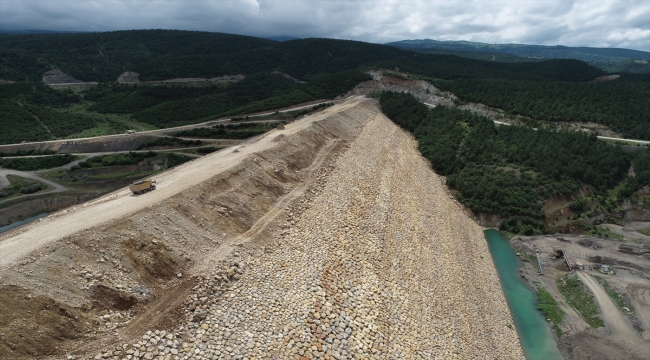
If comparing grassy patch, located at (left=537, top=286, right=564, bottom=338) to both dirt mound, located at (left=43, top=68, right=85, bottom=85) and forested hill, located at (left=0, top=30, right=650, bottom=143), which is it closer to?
forested hill, located at (left=0, top=30, right=650, bottom=143)

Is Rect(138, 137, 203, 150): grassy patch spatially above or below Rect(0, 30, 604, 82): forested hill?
below

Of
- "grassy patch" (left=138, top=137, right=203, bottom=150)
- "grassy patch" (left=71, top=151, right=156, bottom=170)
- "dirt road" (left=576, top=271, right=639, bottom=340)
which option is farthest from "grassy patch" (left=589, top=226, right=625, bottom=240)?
"grassy patch" (left=71, top=151, right=156, bottom=170)

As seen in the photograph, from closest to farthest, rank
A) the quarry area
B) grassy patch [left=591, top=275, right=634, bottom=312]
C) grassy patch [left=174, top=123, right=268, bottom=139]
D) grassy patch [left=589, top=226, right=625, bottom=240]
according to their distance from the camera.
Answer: the quarry area < grassy patch [left=591, top=275, right=634, bottom=312] < grassy patch [left=589, top=226, right=625, bottom=240] < grassy patch [left=174, top=123, right=268, bottom=139]

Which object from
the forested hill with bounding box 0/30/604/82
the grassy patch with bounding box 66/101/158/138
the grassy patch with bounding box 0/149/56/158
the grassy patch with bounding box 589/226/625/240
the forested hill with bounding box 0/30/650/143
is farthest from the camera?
the forested hill with bounding box 0/30/604/82

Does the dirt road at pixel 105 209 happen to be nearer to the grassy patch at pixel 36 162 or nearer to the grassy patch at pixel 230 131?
the grassy patch at pixel 230 131

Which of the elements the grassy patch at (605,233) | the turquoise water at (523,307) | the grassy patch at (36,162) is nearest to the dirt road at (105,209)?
the turquoise water at (523,307)

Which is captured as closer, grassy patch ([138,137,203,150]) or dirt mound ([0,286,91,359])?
dirt mound ([0,286,91,359])

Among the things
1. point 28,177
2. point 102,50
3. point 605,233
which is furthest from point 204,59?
point 605,233

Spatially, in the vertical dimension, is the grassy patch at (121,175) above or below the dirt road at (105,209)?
below
